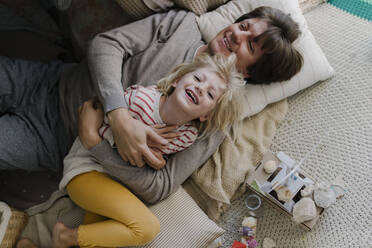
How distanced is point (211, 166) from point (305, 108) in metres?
0.54

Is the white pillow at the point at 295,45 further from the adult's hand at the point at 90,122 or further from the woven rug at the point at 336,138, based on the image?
the adult's hand at the point at 90,122

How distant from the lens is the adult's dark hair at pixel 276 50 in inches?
46.6

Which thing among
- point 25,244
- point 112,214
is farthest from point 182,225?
point 25,244

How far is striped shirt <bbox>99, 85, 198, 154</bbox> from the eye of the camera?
111 centimetres

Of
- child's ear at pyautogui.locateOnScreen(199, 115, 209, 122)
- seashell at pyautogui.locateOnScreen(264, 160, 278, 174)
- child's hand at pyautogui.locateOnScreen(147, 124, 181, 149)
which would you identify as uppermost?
child's ear at pyautogui.locateOnScreen(199, 115, 209, 122)

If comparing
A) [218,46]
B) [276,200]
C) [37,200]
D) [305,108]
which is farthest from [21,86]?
[305,108]

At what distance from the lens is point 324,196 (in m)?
Result: 1.19

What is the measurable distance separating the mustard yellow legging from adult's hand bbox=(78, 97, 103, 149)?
0.42ft

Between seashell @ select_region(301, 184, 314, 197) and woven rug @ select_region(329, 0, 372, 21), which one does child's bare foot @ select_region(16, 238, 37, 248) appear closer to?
seashell @ select_region(301, 184, 314, 197)

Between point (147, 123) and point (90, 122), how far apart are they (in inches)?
8.0

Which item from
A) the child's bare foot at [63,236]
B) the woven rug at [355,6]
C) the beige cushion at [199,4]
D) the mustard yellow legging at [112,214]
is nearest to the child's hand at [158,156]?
the mustard yellow legging at [112,214]

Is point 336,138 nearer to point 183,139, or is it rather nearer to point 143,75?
point 183,139

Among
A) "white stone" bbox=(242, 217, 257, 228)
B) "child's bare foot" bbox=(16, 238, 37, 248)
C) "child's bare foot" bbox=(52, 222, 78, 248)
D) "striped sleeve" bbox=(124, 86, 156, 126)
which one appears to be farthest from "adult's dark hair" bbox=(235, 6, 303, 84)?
"child's bare foot" bbox=(16, 238, 37, 248)

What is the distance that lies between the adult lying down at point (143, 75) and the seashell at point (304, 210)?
1.28ft
